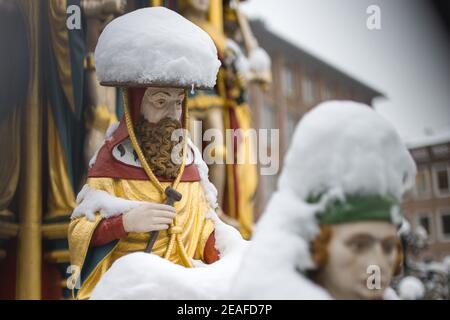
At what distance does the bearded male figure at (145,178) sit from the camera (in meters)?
2.05

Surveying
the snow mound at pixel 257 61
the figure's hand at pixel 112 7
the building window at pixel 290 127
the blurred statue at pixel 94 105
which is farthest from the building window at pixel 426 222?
the figure's hand at pixel 112 7

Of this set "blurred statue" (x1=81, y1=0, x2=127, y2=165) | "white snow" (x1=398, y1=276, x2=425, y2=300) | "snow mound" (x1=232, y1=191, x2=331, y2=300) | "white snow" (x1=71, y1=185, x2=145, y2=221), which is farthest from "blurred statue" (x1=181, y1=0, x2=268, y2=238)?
"snow mound" (x1=232, y1=191, x2=331, y2=300)

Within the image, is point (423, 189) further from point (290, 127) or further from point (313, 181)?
point (313, 181)

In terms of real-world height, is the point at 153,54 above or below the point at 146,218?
above

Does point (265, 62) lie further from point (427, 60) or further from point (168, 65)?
point (168, 65)

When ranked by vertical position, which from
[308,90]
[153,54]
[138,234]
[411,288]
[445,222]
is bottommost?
[411,288]

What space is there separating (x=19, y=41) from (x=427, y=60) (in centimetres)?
171

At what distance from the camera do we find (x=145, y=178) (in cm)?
211

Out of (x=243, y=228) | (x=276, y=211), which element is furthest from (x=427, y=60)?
(x=276, y=211)

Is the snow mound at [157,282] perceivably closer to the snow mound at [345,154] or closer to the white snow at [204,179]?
the snow mound at [345,154]

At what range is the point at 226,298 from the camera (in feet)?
5.16

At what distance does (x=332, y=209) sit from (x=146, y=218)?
2.37 feet

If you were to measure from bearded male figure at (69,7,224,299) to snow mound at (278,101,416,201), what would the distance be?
0.69 m

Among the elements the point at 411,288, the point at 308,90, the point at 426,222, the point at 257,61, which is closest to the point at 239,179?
the point at 257,61
